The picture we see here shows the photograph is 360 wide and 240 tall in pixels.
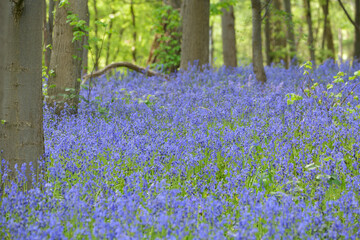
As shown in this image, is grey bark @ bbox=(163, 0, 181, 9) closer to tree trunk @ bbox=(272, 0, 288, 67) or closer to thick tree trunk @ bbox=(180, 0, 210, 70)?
thick tree trunk @ bbox=(180, 0, 210, 70)

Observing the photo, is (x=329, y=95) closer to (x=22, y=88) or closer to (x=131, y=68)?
(x=22, y=88)

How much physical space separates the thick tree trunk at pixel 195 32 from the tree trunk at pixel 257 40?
1.75m

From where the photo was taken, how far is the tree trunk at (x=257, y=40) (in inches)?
328

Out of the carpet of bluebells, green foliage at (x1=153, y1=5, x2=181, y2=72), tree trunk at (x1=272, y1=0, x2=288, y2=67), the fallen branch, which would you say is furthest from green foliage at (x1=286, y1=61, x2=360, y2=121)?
tree trunk at (x1=272, y1=0, x2=288, y2=67)

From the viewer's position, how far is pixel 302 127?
5059 mm

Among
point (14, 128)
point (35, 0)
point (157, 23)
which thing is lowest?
point (14, 128)

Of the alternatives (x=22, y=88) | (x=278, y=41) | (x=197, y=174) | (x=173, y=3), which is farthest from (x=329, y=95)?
(x=278, y=41)

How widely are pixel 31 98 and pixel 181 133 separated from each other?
2048 millimetres

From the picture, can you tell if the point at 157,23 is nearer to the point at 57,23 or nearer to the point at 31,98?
the point at 57,23

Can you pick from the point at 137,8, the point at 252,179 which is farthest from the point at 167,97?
the point at 137,8

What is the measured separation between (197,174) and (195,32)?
256 inches

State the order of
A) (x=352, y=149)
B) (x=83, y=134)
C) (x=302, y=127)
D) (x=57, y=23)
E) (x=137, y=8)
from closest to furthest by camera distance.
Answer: (x=352, y=149), (x=83, y=134), (x=302, y=127), (x=57, y=23), (x=137, y=8)

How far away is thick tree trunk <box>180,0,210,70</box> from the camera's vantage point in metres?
9.80

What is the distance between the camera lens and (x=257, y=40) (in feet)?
27.6
